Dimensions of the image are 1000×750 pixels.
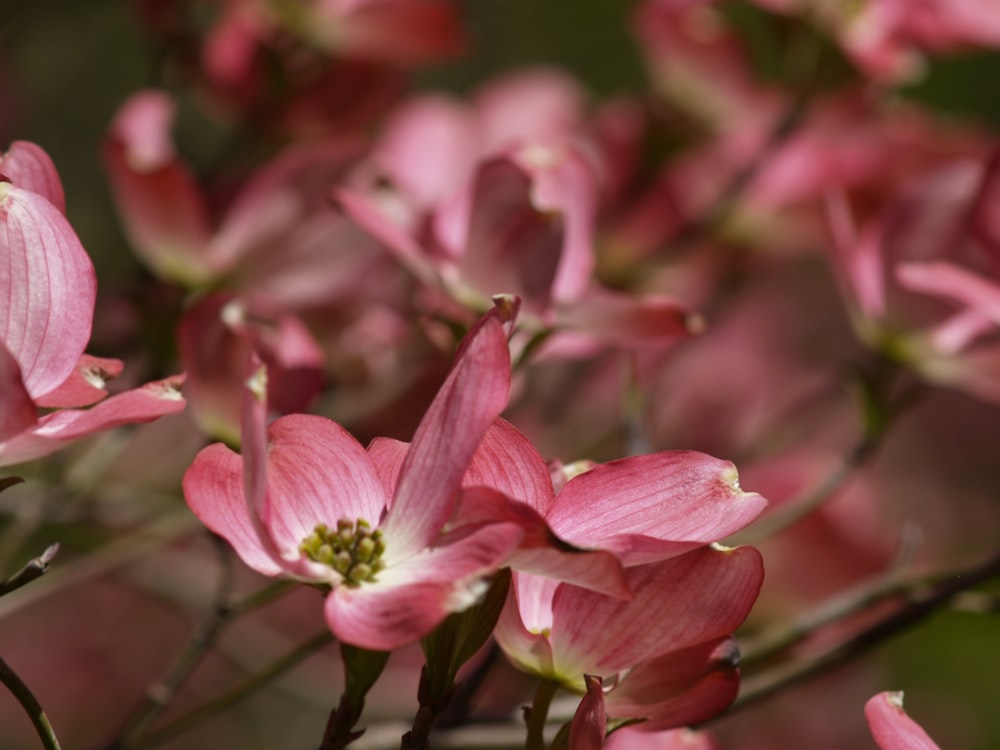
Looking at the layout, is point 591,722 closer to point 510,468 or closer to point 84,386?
point 510,468

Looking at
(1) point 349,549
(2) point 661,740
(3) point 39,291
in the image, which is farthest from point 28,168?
(2) point 661,740

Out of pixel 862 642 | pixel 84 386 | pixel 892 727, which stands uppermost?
pixel 84 386

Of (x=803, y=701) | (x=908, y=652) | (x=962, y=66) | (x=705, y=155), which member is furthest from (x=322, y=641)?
(x=962, y=66)

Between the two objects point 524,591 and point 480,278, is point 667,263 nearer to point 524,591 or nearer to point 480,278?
point 480,278

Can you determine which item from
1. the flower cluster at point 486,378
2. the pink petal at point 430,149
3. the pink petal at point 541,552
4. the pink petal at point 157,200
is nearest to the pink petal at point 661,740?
the flower cluster at point 486,378

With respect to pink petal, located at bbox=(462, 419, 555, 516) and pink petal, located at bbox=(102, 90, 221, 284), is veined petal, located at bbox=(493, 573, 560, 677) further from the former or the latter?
pink petal, located at bbox=(102, 90, 221, 284)

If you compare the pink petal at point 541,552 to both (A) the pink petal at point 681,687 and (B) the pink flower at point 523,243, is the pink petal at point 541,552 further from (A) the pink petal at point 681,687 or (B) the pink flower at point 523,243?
(B) the pink flower at point 523,243

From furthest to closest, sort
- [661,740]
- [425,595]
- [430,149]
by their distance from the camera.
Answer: [430,149], [661,740], [425,595]
